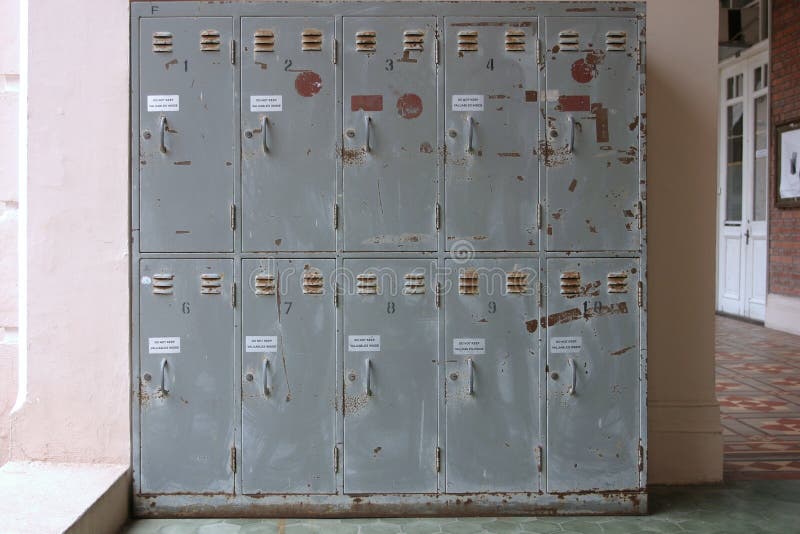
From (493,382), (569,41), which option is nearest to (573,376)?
(493,382)

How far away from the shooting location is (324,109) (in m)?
3.05

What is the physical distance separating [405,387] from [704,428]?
1.48m

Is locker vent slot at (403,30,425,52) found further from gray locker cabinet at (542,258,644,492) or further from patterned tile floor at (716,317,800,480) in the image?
patterned tile floor at (716,317,800,480)

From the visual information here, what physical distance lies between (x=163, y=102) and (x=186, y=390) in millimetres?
1178

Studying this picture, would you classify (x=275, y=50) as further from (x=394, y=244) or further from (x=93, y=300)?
(x=93, y=300)

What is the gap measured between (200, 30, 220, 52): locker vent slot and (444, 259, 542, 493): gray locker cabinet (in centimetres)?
131

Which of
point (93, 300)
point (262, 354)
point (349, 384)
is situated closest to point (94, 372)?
point (93, 300)

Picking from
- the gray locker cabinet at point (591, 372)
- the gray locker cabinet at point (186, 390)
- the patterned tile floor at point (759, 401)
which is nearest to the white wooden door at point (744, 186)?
the patterned tile floor at point (759, 401)

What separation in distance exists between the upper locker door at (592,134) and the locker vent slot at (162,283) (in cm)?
156

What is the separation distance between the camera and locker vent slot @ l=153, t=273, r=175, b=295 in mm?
3045

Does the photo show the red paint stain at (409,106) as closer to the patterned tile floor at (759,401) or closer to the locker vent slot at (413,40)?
the locker vent slot at (413,40)

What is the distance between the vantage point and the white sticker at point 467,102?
305 cm

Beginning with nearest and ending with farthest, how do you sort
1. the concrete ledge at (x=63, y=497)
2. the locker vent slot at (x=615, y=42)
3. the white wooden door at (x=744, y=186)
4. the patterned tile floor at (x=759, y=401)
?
the concrete ledge at (x=63, y=497) → the locker vent slot at (x=615, y=42) → the patterned tile floor at (x=759, y=401) → the white wooden door at (x=744, y=186)

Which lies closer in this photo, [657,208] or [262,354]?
[262,354]
